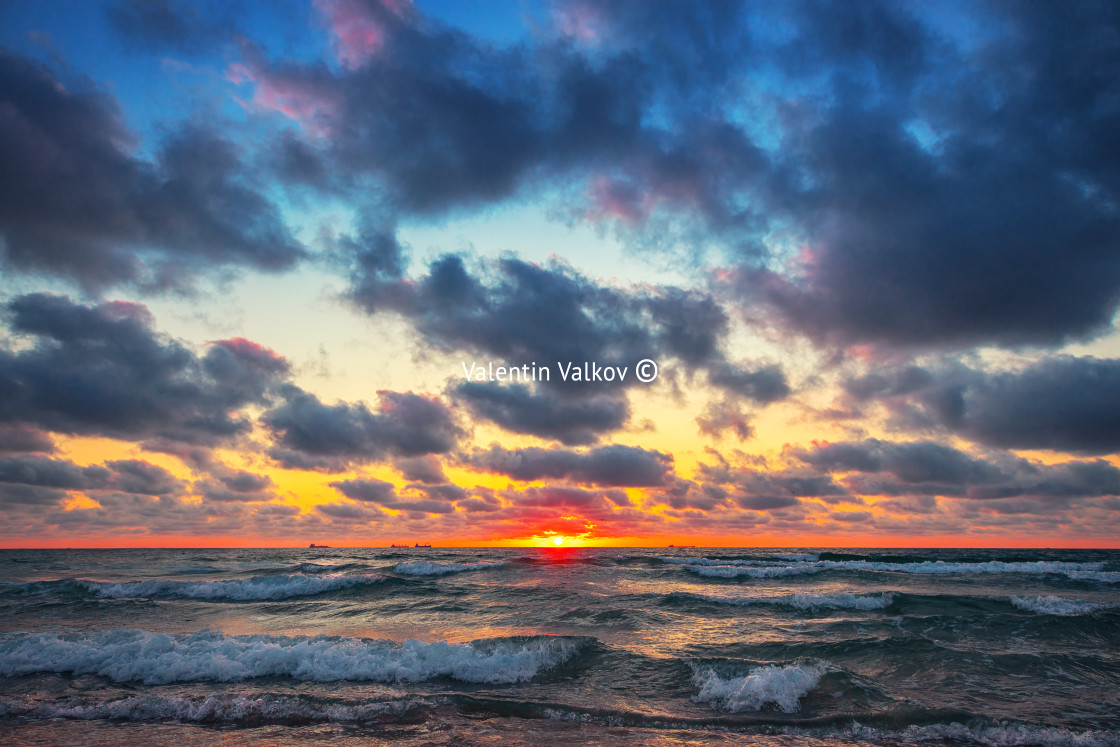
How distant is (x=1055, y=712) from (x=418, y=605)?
76.4ft

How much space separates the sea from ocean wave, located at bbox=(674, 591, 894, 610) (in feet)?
0.50

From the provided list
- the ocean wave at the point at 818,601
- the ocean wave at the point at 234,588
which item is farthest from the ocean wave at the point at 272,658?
the ocean wave at the point at 234,588

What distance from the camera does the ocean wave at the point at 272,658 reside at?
1381 centimetres

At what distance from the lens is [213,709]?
10.9m

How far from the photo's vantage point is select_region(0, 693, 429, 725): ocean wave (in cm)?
1063

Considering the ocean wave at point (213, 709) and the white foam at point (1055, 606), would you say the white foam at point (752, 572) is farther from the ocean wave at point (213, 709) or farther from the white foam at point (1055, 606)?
the ocean wave at point (213, 709)

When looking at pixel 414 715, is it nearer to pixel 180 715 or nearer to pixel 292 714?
pixel 292 714

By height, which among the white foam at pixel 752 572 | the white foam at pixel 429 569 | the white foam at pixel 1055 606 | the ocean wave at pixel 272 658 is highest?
the ocean wave at pixel 272 658

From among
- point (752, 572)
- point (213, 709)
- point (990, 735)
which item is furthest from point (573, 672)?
point (752, 572)

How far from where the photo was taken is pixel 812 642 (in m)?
17.5

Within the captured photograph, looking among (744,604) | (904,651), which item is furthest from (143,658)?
(744,604)

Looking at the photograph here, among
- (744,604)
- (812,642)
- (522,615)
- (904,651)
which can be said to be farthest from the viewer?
(744,604)

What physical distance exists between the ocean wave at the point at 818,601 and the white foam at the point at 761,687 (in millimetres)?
12023

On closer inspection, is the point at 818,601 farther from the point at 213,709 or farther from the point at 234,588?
the point at 234,588
